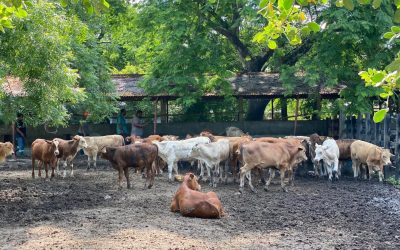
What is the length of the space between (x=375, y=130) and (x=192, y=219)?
10985 mm

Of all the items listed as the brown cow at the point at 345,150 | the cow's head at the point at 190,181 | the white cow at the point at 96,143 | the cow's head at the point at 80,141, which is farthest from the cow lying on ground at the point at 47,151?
the brown cow at the point at 345,150

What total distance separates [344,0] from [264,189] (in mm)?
11175

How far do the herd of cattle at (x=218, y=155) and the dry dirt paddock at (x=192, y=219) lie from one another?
59 centimetres

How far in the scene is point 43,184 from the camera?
15.7 m

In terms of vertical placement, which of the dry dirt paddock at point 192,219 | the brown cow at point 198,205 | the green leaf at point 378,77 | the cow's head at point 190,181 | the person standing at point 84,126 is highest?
the green leaf at point 378,77

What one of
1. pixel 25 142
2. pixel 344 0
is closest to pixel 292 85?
pixel 25 142

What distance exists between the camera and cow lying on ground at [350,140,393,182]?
17.0 m

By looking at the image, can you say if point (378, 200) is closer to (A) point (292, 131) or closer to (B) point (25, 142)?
(A) point (292, 131)

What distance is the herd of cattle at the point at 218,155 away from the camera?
14.5m

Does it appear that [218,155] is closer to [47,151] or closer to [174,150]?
[174,150]

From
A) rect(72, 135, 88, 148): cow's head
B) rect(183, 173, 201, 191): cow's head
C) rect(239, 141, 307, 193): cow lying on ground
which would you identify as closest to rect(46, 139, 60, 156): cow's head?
rect(72, 135, 88, 148): cow's head

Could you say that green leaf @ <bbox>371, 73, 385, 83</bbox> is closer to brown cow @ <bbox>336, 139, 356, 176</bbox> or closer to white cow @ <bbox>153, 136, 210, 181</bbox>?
white cow @ <bbox>153, 136, 210, 181</bbox>

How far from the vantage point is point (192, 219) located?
10469 mm

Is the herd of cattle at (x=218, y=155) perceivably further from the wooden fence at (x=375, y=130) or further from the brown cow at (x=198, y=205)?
the wooden fence at (x=375, y=130)
